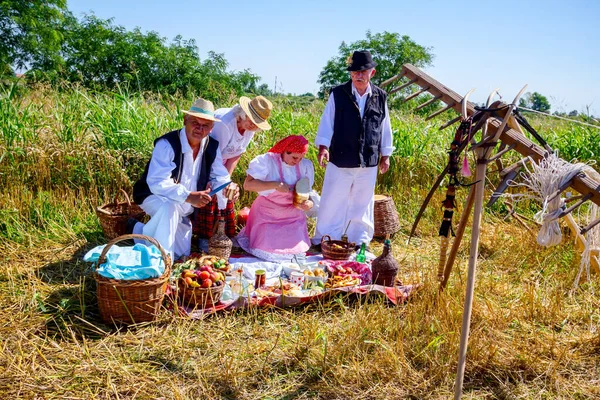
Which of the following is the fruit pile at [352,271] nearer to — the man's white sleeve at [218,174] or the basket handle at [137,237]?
the man's white sleeve at [218,174]

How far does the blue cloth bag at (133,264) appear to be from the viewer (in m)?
3.56

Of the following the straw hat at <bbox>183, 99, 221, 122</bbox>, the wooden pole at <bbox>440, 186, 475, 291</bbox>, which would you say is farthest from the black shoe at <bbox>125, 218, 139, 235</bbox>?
the wooden pole at <bbox>440, 186, 475, 291</bbox>

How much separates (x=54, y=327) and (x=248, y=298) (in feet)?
4.43

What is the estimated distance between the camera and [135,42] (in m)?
26.8

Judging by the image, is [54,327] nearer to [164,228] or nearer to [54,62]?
[164,228]

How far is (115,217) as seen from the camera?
16.0 feet

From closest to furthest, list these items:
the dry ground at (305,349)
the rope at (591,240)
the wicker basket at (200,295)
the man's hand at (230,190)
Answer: the dry ground at (305,349)
the rope at (591,240)
the wicker basket at (200,295)
the man's hand at (230,190)

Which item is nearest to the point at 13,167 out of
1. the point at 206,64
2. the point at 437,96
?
the point at 437,96

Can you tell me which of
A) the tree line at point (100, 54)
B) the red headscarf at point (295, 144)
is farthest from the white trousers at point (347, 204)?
the tree line at point (100, 54)

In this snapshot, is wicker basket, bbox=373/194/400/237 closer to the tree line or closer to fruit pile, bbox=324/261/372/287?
fruit pile, bbox=324/261/372/287

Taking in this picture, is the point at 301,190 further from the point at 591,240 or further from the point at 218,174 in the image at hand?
the point at 591,240

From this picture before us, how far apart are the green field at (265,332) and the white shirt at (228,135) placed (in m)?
1.34

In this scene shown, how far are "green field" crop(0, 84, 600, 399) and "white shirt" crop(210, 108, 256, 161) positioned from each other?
134 cm

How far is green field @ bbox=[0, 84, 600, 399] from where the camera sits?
9.96 ft
